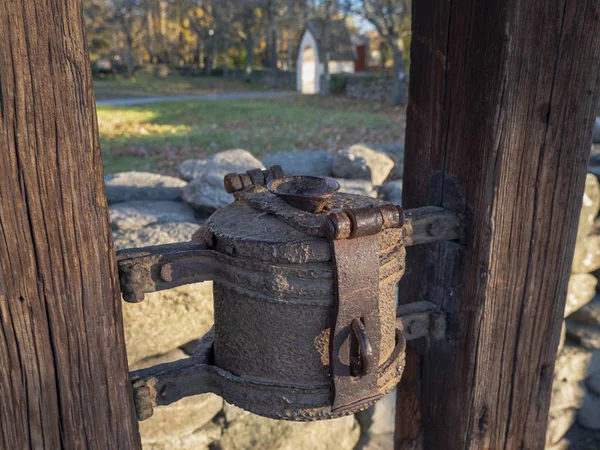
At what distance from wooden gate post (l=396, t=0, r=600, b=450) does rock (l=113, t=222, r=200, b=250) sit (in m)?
1.22

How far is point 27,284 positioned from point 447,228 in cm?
103

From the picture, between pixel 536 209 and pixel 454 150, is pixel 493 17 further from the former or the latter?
pixel 536 209

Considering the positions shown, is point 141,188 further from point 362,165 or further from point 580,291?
Answer: point 580,291

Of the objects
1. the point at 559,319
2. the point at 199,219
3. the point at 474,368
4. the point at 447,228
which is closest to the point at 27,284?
the point at 447,228

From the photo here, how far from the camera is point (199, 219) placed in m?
3.19

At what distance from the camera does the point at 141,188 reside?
3580mm

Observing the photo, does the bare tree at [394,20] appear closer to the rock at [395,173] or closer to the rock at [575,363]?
the rock at [395,173]

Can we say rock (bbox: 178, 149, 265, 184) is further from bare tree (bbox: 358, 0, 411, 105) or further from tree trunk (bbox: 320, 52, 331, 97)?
tree trunk (bbox: 320, 52, 331, 97)

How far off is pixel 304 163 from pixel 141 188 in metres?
1.35

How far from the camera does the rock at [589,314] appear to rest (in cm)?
323

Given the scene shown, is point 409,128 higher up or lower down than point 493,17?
lower down

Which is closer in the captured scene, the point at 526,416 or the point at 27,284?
the point at 27,284

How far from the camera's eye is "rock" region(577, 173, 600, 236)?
3.09 meters

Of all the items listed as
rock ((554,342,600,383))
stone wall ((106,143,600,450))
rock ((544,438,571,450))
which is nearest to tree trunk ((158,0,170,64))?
stone wall ((106,143,600,450))
